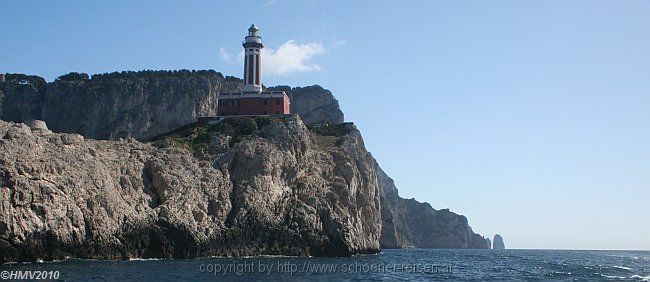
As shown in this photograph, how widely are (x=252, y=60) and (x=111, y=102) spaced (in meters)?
39.2

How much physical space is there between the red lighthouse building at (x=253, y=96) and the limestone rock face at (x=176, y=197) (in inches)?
329

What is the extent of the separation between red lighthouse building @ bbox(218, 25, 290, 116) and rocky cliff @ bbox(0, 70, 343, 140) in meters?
31.7

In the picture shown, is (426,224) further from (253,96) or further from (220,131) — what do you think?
(220,131)

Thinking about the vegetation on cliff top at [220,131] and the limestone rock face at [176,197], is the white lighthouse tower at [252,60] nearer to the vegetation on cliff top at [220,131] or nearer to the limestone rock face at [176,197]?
the vegetation on cliff top at [220,131]

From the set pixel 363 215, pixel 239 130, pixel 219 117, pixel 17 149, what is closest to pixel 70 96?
pixel 219 117

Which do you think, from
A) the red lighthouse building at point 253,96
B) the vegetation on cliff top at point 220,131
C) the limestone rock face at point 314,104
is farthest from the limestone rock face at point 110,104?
the vegetation on cliff top at point 220,131

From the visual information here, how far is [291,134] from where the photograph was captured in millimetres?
66562

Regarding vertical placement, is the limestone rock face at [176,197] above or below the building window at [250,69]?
below

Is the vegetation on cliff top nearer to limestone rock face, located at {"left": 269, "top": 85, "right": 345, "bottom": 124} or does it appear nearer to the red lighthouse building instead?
the red lighthouse building

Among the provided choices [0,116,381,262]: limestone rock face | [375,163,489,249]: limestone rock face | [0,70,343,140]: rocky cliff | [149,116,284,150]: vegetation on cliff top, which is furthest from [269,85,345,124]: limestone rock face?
[0,116,381,262]: limestone rock face

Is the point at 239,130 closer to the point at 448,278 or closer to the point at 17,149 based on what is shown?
the point at 17,149

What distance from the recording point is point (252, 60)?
79.9 m

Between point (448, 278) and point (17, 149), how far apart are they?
3053 centimetres

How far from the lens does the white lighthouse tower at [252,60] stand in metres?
79.2
